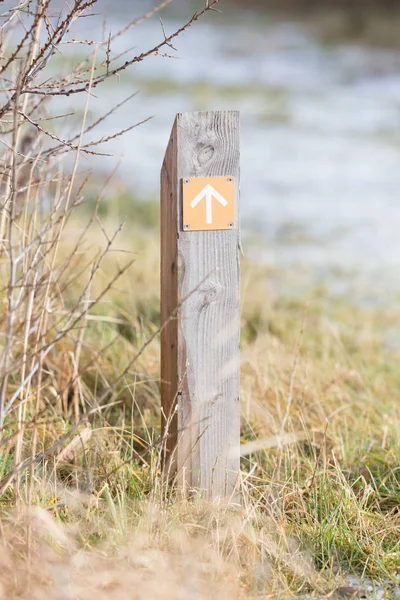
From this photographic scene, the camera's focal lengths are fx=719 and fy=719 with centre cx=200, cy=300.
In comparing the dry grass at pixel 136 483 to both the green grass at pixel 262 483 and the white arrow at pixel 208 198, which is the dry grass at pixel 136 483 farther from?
the white arrow at pixel 208 198

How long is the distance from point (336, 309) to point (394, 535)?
4597 millimetres

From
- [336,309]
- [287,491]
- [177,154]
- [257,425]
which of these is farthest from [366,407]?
[336,309]

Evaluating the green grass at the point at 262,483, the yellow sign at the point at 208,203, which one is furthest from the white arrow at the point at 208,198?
the green grass at the point at 262,483

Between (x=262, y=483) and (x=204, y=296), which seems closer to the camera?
(x=204, y=296)

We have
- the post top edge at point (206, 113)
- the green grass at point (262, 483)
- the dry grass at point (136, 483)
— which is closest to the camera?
the dry grass at point (136, 483)

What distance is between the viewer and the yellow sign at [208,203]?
2307 mm

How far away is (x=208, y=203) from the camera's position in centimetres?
233

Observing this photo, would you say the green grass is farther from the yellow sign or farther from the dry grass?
the yellow sign

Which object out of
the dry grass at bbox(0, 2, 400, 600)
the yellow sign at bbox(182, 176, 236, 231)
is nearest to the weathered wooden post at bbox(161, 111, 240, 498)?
the yellow sign at bbox(182, 176, 236, 231)

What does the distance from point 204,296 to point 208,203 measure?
30 centimetres

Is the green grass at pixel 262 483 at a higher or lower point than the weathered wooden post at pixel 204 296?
lower

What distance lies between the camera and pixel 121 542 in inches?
77.7

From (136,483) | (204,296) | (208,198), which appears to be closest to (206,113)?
(208,198)

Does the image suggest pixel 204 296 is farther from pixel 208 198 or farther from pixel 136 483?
pixel 136 483
